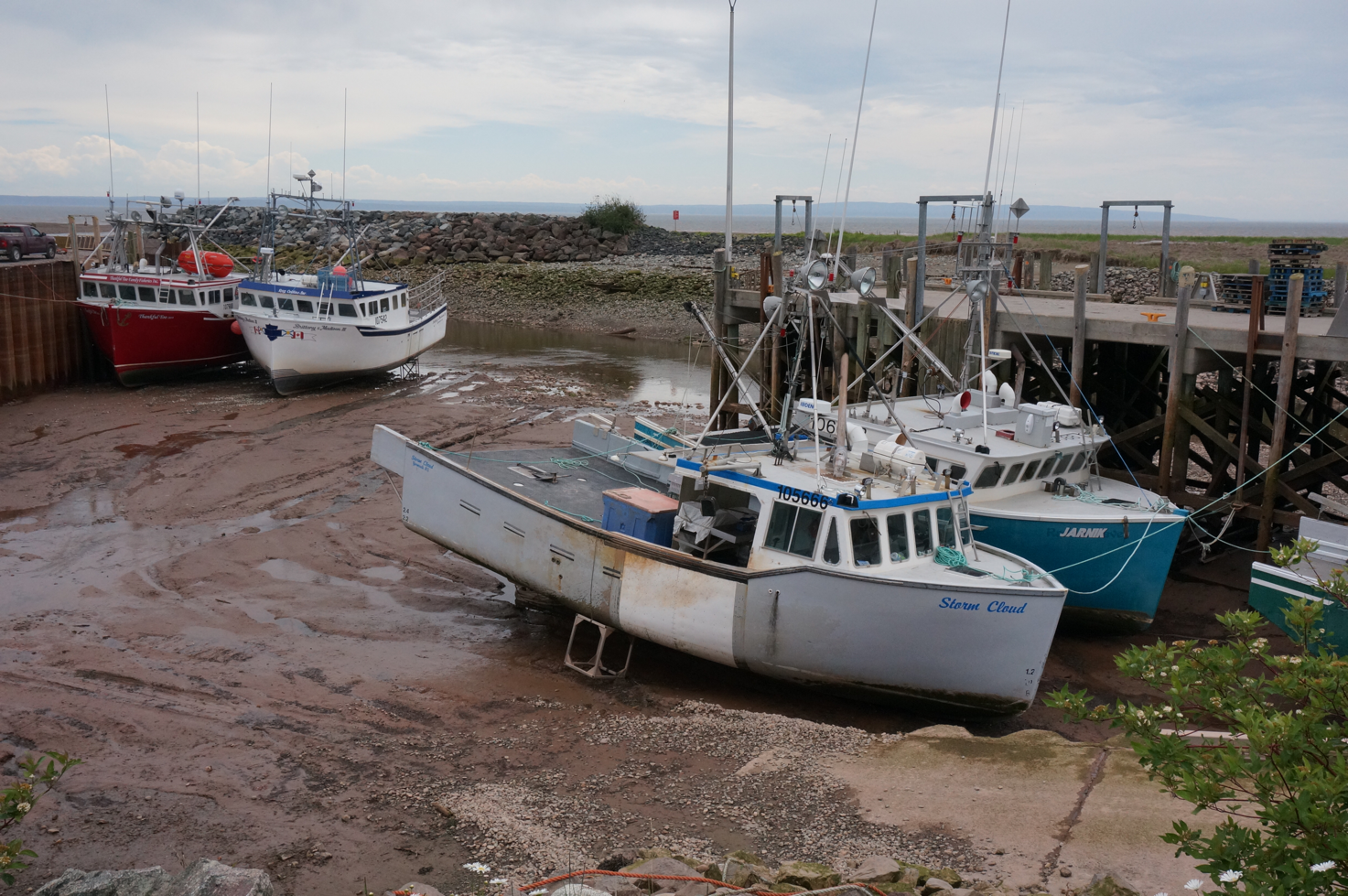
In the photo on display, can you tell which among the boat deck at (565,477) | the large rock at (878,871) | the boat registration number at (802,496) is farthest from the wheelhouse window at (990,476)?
the large rock at (878,871)

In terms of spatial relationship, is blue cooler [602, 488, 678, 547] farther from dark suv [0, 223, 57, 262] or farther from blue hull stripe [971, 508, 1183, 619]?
dark suv [0, 223, 57, 262]

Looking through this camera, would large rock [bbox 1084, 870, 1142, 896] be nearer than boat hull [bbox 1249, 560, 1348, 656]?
Yes

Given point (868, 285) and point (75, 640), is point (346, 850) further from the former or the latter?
point (868, 285)

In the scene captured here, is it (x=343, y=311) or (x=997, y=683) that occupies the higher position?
(x=343, y=311)

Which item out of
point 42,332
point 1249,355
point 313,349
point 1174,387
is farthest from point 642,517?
point 42,332

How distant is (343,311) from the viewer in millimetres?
26422

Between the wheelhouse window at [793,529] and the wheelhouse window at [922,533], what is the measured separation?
0.95 metres

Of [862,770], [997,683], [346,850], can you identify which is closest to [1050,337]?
[997,683]

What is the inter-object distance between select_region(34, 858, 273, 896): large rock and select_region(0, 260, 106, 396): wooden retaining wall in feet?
68.0

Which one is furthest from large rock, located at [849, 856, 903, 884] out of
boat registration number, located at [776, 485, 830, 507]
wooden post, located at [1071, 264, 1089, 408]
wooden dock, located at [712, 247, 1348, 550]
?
wooden post, located at [1071, 264, 1089, 408]

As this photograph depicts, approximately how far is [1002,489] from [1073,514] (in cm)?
80

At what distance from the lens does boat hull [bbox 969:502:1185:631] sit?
1106cm

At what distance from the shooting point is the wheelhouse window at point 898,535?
9312 mm

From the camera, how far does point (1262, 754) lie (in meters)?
4.23
